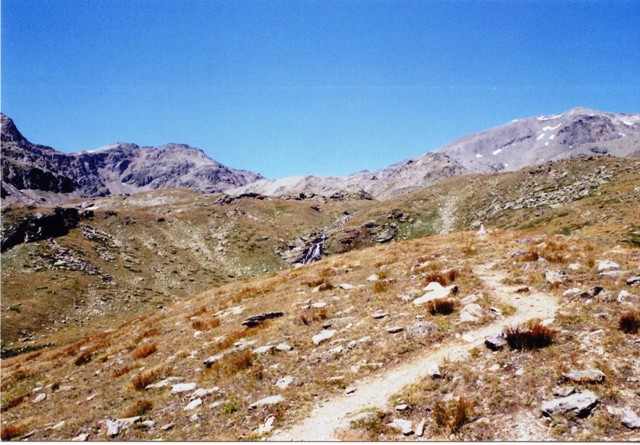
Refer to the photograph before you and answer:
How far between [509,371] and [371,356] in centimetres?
389

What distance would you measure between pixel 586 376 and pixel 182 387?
11397 millimetres

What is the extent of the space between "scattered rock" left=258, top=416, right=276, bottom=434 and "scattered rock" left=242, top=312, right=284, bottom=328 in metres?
7.76

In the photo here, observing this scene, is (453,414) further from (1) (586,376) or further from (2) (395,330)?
(2) (395,330)

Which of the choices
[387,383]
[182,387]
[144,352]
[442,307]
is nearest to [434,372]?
[387,383]

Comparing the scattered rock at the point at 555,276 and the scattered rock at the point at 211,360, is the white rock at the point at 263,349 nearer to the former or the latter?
the scattered rock at the point at 211,360

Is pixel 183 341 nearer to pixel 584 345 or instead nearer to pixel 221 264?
pixel 584 345

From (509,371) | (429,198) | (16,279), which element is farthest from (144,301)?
(429,198)

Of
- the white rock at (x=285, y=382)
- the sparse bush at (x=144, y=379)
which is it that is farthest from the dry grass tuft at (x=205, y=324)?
the white rock at (x=285, y=382)

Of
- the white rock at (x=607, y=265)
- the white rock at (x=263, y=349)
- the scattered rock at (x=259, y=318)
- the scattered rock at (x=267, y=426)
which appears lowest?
the scattered rock at (x=267, y=426)

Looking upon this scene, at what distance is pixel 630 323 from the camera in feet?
32.7

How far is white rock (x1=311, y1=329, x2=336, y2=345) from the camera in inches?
524

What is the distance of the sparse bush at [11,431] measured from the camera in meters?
11.7

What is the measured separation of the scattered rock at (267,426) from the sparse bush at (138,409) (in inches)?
176

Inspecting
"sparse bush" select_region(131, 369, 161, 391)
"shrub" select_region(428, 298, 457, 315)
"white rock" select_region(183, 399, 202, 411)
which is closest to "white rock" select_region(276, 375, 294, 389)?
"white rock" select_region(183, 399, 202, 411)
